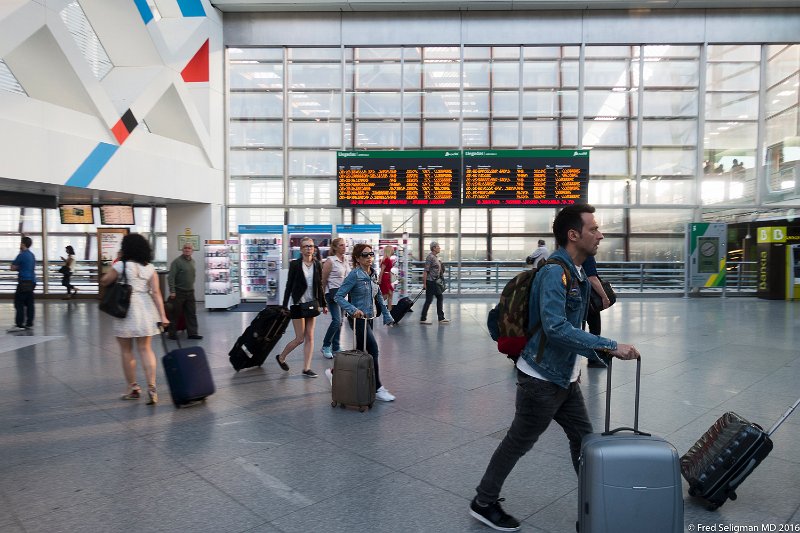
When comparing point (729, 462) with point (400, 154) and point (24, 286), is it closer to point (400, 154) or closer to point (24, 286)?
point (24, 286)

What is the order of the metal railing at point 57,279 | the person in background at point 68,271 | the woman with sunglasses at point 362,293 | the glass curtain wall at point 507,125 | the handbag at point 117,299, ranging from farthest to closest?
the metal railing at point 57,279 < the glass curtain wall at point 507,125 < the person in background at point 68,271 < the woman with sunglasses at point 362,293 < the handbag at point 117,299

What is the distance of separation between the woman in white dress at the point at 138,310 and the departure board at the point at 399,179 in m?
8.72

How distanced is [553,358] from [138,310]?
14.0 ft

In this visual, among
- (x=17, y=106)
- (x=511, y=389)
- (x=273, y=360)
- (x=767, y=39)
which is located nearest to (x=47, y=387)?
(x=273, y=360)

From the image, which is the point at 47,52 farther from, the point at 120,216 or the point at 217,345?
the point at 217,345

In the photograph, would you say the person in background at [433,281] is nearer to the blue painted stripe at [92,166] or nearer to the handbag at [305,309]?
the handbag at [305,309]

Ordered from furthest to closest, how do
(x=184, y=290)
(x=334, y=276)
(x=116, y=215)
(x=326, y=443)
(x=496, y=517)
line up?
(x=116, y=215), (x=184, y=290), (x=334, y=276), (x=326, y=443), (x=496, y=517)

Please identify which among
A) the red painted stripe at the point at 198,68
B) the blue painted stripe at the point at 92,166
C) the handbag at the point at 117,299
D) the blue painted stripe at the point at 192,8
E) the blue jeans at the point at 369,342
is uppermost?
the blue painted stripe at the point at 192,8

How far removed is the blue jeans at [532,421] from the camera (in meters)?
2.79

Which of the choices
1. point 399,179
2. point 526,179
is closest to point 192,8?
point 399,179

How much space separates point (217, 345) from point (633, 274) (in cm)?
1328

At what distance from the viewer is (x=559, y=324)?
2.62m

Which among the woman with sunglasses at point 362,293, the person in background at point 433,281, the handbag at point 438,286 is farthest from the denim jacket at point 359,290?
the handbag at point 438,286

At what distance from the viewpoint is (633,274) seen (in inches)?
665
